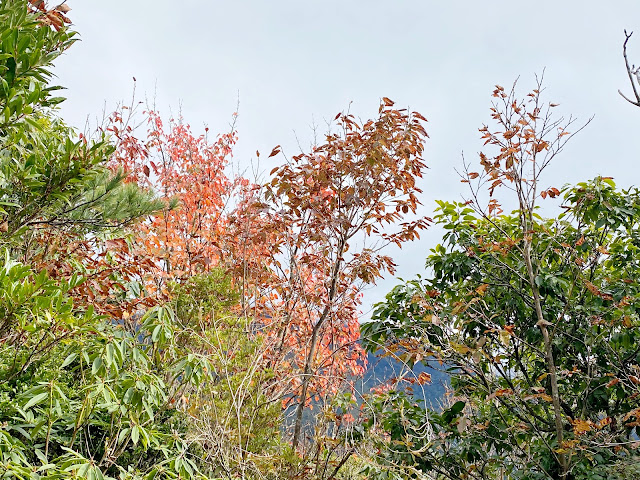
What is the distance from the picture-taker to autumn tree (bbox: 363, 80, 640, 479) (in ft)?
9.16

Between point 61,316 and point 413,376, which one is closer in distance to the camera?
point 61,316

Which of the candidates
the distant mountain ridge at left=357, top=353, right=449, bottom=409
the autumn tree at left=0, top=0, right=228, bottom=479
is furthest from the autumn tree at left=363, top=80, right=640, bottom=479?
the autumn tree at left=0, top=0, right=228, bottom=479

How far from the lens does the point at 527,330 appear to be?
322cm

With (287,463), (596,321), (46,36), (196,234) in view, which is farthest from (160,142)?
(596,321)

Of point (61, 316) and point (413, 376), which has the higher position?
point (413, 376)

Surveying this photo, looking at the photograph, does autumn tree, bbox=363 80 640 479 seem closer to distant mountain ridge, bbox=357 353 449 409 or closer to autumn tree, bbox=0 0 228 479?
distant mountain ridge, bbox=357 353 449 409

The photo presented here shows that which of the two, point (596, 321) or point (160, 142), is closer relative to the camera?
point (596, 321)

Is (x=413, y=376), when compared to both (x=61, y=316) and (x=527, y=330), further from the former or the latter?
(x=61, y=316)

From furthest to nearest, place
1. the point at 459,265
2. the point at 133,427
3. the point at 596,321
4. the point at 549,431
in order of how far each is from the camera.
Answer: the point at 459,265, the point at 549,431, the point at 596,321, the point at 133,427

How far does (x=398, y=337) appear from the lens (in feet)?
11.2

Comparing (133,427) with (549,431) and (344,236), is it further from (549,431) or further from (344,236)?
(549,431)

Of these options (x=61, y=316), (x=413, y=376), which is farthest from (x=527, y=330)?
(x=61, y=316)

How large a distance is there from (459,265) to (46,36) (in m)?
2.80

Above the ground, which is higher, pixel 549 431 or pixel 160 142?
pixel 160 142
